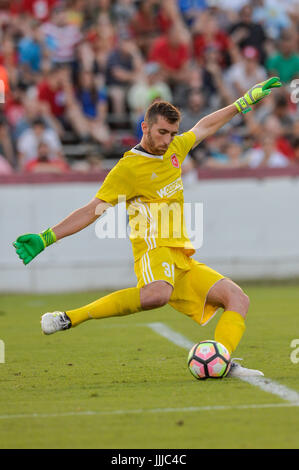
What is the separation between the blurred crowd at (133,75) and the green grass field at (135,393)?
4973 millimetres

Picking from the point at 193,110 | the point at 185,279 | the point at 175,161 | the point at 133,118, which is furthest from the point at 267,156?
the point at 185,279

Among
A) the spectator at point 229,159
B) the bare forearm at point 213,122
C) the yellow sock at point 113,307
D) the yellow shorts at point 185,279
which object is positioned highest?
the spectator at point 229,159

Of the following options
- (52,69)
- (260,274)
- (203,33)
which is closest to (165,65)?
(203,33)

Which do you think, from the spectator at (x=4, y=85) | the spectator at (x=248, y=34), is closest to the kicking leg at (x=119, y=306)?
the spectator at (x=4, y=85)

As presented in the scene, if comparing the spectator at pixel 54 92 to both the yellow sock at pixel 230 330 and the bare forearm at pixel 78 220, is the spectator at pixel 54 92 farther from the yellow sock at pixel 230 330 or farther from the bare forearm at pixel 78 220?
the yellow sock at pixel 230 330

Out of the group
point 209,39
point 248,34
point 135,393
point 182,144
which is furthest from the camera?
point 248,34

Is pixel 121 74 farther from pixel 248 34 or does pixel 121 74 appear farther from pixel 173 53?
pixel 248 34

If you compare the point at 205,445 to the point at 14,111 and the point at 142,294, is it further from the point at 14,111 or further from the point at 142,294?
the point at 14,111

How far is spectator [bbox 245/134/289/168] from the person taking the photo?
14.0 meters

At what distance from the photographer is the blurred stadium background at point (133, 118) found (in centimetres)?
1299

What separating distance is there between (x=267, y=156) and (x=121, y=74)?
3.21 meters

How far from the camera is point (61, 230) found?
20.8 feet

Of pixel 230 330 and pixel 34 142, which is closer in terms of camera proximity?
pixel 230 330

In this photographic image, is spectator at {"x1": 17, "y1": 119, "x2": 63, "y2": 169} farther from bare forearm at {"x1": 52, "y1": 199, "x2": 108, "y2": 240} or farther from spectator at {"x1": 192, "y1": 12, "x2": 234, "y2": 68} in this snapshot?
bare forearm at {"x1": 52, "y1": 199, "x2": 108, "y2": 240}
